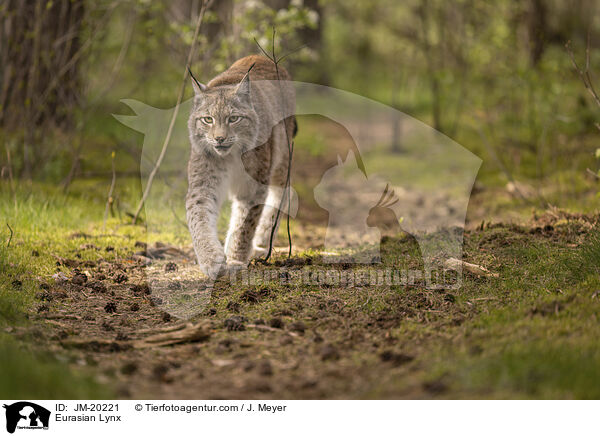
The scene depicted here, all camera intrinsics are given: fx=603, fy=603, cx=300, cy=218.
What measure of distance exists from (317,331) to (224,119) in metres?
2.26

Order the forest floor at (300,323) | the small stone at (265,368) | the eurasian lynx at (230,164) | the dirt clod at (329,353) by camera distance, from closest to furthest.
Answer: the forest floor at (300,323)
the small stone at (265,368)
the dirt clod at (329,353)
the eurasian lynx at (230,164)

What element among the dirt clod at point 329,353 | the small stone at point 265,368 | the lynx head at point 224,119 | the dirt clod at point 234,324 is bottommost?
the small stone at point 265,368

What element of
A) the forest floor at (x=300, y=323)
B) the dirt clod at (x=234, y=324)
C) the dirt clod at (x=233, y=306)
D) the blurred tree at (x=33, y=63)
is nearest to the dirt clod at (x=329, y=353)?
the forest floor at (x=300, y=323)

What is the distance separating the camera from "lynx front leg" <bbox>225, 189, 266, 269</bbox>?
519 cm

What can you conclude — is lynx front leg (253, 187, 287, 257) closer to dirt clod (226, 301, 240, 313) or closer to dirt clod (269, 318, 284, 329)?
dirt clod (226, 301, 240, 313)

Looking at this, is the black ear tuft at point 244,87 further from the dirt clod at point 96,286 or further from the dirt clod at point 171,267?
the dirt clod at point 96,286

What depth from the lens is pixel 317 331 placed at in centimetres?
369

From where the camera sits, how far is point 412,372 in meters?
3.04

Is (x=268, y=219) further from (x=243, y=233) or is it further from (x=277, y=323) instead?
(x=277, y=323)

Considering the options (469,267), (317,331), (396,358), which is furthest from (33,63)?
(396,358)

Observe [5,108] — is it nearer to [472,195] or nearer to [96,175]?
[96,175]
